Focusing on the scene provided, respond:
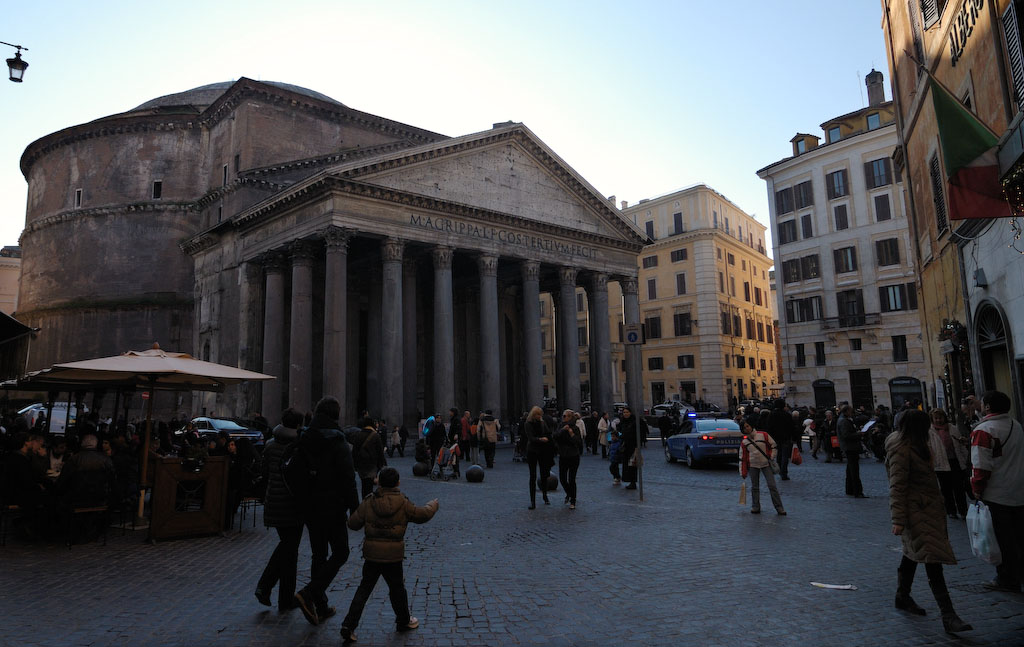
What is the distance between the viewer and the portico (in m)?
23.4

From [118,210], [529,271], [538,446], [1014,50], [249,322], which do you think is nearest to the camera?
[1014,50]

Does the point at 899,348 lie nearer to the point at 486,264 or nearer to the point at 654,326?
the point at 654,326

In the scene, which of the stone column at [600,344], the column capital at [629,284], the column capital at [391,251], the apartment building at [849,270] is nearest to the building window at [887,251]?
the apartment building at [849,270]

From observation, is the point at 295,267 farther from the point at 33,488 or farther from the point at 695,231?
the point at 695,231

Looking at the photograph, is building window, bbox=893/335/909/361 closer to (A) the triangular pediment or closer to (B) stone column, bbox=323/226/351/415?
(A) the triangular pediment

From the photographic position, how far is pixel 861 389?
35.4m

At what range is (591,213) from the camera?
3133 cm

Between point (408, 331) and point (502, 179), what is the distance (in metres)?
7.68

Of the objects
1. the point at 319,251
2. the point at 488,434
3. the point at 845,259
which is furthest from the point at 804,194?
the point at 488,434

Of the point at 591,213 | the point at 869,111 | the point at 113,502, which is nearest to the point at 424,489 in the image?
the point at 113,502

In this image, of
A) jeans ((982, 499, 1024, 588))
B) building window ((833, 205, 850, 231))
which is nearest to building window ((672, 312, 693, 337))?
building window ((833, 205, 850, 231))

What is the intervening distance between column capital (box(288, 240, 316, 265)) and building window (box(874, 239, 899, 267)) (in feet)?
97.2

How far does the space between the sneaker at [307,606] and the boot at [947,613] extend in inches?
177

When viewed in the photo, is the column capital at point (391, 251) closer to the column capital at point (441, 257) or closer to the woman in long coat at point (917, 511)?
the column capital at point (441, 257)
